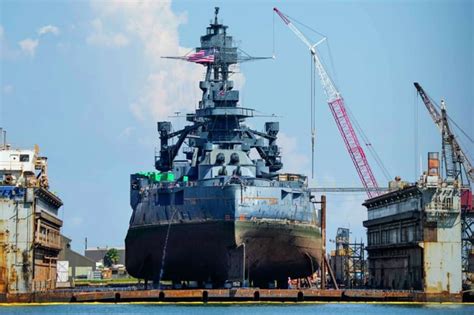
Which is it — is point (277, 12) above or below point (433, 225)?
above

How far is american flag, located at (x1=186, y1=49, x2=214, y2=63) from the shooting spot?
120m

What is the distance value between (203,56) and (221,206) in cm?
2037

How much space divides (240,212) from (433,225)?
15.2m

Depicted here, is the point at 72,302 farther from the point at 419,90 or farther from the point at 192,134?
the point at 419,90

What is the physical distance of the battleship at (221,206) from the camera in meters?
104

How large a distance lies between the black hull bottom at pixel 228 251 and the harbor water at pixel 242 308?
17.8 feet

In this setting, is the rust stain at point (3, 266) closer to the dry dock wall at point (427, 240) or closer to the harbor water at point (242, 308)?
the harbor water at point (242, 308)

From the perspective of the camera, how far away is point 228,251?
10388cm

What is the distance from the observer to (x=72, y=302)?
9825 centimetres

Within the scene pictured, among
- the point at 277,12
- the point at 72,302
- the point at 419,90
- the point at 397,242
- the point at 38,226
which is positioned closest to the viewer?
the point at 72,302

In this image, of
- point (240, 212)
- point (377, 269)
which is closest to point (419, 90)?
point (377, 269)

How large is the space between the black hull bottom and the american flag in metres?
16.2

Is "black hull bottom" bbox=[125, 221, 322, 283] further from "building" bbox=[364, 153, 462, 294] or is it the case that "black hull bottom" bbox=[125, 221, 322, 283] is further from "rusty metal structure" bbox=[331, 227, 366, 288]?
"rusty metal structure" bbox=[331, 227, 366, 288]

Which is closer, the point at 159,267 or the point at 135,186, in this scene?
the point at 159,267
